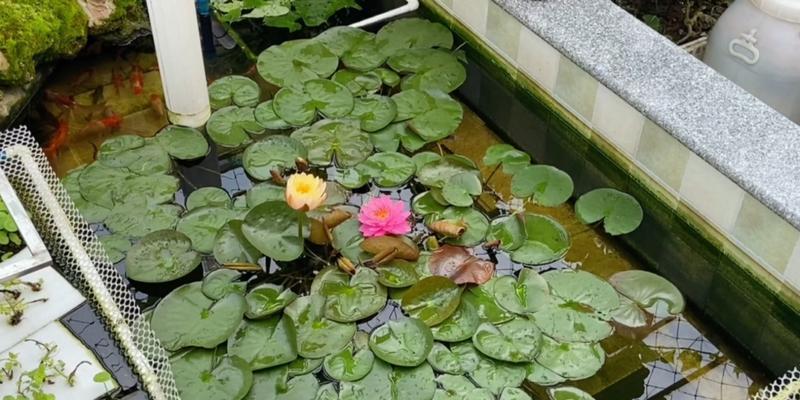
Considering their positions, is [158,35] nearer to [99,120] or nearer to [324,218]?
[99,120]

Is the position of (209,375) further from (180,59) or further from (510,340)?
(180,59)

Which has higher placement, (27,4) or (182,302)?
(27,4)

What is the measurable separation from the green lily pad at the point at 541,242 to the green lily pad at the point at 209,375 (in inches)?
24.8

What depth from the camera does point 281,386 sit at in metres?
1.69

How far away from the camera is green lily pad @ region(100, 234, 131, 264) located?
191 cm

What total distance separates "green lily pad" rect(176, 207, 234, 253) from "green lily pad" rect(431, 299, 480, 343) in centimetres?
52

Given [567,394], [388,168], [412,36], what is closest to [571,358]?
[567,394]

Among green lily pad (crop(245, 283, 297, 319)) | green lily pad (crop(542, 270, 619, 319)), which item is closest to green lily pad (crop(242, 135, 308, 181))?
green lily pad (crop(245, 283, 297, 319))

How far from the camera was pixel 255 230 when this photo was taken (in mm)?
1889

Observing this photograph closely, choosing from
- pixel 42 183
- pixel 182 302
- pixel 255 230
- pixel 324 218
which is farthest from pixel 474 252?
pixel 42 183

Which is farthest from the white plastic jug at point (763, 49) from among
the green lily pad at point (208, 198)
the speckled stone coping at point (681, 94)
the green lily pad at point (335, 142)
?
the green lily pad at point (208, 198)

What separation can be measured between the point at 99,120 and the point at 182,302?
69 centimetres

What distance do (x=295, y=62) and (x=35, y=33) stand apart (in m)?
0.63

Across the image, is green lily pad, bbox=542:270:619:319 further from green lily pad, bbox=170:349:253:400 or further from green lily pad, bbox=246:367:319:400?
green lily pad, bbox=170:349:253:400
